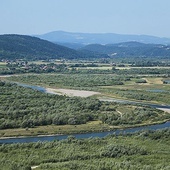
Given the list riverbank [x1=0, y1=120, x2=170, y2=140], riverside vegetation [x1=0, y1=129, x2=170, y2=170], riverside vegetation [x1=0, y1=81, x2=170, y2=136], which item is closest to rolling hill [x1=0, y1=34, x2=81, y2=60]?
riverside vegetation [x1=0, y1=81, x2=170, y2=136]

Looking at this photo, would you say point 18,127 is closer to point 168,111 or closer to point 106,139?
point 106,139

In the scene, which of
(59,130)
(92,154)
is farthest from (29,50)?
(92,154)

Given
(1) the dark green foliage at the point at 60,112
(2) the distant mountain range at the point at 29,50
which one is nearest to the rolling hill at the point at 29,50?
(2) the distant mountain range at the point at 29,50

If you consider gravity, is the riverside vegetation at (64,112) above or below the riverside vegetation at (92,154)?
below

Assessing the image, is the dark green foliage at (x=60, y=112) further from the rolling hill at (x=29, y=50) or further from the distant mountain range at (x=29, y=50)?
the rolling hill at (x=29, y=50)

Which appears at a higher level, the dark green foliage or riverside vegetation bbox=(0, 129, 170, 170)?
riverside vegetation bbox=(0, 129, 170, 170)

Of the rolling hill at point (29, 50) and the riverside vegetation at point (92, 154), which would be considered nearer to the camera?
the riverside vegetation at point (92, 154)

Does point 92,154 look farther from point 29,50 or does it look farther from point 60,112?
point 29,50

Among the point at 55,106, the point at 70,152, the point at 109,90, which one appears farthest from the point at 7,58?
the point at 70,152

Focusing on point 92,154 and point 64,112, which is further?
point 64,112

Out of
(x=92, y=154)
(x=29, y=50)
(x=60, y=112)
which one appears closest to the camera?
(x=92, y=154)

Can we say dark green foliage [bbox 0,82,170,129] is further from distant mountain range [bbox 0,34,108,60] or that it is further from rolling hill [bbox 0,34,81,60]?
rolling hill [bbox 0,34,81,60]
